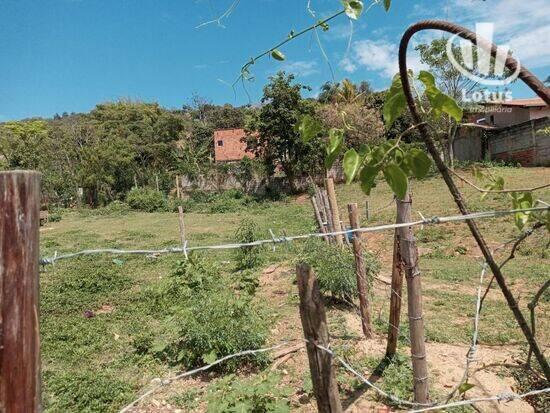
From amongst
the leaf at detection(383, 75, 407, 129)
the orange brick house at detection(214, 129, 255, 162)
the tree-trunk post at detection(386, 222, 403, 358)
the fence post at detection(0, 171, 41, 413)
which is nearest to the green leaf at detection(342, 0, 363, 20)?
the leaf at detection(383, 75, 407, 129)

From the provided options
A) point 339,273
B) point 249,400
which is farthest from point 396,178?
point 339,273

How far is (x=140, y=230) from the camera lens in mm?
14469

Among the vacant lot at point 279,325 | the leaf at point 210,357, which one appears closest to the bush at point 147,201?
the vacant lot at point 279,325

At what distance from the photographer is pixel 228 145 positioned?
3180 centimetres

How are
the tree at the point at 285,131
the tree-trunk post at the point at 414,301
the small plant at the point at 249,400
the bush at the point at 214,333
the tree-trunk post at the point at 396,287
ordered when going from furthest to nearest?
the tree at the point at 285,131, the bush at the point at 214,333, the tree-trunk post at the point at 396,287, the small plant at the point at 249,400, the tree-trunk post at the point at 414,301

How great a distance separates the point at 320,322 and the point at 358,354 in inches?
111

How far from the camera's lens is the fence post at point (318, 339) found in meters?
1.29

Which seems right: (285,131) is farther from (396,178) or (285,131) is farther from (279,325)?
(396,178)

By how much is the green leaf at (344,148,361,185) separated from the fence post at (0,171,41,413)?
704 mm

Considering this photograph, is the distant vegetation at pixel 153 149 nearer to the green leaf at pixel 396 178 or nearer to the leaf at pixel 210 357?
the leaf at pixel 210 357

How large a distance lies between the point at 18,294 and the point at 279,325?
4.08 meters

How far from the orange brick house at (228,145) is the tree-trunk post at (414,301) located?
2939 centimetres

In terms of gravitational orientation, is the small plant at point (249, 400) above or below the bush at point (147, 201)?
below

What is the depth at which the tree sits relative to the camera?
19.7 metres
